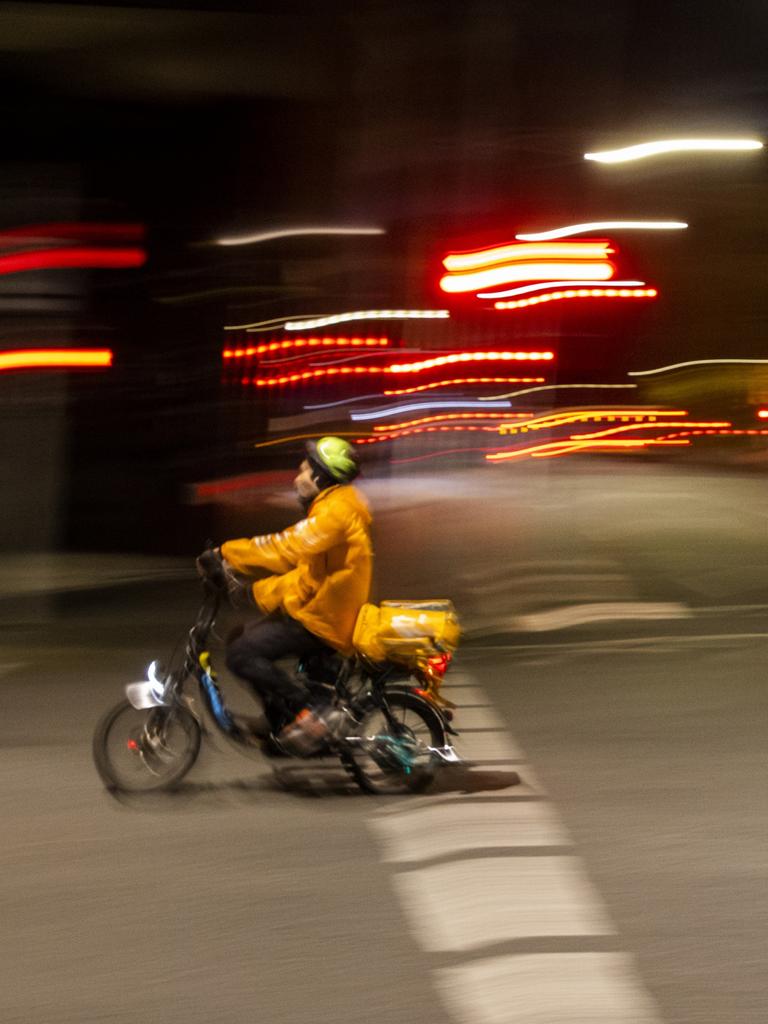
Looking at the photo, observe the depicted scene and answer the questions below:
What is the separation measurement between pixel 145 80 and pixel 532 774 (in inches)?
384

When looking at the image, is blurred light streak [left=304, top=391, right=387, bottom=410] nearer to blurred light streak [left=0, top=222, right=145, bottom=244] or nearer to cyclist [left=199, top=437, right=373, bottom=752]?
blurred light streak [left=0, top=222, right=145, bottom=244]

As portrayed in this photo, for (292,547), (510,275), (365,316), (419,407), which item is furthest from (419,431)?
(292,547)

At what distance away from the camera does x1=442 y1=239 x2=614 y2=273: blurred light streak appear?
28750mm

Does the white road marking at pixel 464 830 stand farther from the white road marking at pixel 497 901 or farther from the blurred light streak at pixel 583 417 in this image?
the blurred light streak at pixel 583 417

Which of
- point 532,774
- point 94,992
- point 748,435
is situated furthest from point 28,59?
point 748,435

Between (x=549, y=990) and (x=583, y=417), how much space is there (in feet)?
113

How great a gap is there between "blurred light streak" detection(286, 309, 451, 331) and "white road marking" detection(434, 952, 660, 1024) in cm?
1656

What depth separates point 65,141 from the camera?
650 inches

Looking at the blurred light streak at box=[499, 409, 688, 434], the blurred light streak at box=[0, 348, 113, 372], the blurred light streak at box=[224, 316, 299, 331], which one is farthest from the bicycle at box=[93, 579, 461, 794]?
the blurred light streak at box=[499, 409, 688, 434]

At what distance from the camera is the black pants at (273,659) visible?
300 inches

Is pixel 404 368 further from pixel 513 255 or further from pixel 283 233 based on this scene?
pixel 283 233

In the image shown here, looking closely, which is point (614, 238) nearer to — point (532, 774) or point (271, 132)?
point (271, 132)

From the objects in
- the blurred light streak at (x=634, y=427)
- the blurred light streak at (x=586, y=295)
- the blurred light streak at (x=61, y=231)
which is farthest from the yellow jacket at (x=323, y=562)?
the blurred light streak at (x=634, y=427)

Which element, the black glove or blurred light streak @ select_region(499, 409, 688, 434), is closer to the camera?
the black glove
